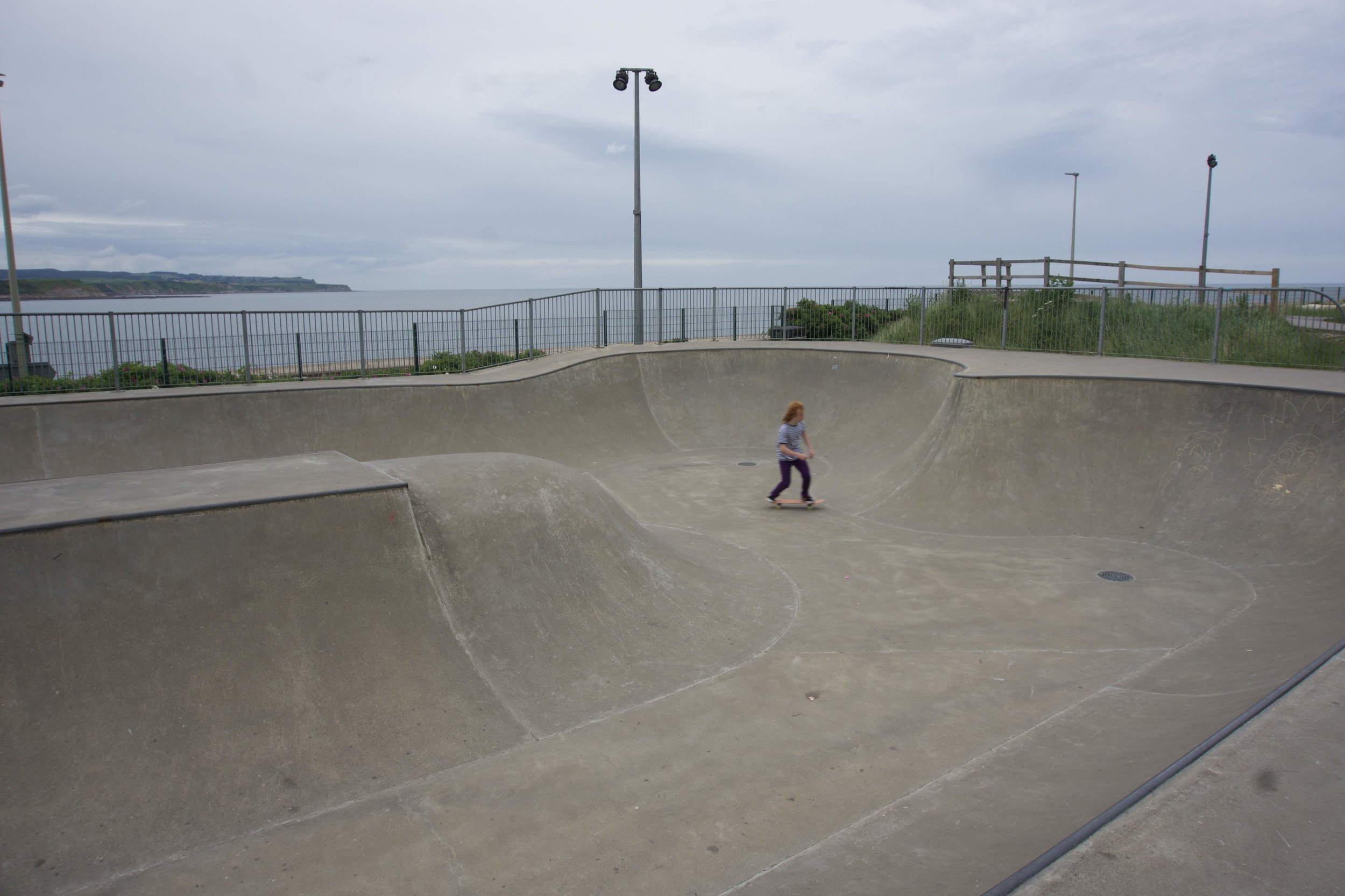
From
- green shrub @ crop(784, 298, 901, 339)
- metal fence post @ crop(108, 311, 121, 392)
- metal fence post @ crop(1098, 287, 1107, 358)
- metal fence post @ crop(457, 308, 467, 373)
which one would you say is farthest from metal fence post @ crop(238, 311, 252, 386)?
metal fence post @ crop(1098, 287, 1107, 358)

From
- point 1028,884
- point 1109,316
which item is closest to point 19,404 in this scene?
point 1028,884

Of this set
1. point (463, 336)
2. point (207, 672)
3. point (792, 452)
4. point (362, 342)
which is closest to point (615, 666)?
point (207, 672)

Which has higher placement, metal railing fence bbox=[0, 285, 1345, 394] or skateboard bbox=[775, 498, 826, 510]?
metal railing fence bbox=[0, 285, 1345, 394]

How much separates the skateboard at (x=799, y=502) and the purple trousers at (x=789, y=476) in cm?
9

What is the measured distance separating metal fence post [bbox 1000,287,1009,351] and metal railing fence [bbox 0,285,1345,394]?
0.06 meters

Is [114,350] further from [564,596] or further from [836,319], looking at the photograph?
[836,319]

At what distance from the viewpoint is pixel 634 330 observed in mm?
20672

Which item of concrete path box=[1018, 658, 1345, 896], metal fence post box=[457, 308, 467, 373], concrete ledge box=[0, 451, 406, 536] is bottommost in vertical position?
concrete path box=[1018, 658, 1345, 896]

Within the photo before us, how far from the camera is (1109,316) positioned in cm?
1756

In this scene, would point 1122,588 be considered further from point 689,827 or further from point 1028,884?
point 1028,884

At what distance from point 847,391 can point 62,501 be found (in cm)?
1414

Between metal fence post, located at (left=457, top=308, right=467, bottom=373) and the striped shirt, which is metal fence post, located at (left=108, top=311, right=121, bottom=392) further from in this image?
the striped shirt

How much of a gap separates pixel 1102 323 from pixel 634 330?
10435 mm

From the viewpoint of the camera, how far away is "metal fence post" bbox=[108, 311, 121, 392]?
13.8 meters
